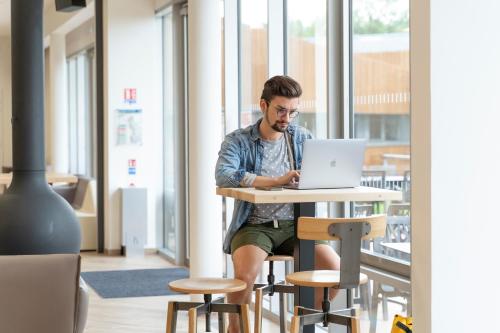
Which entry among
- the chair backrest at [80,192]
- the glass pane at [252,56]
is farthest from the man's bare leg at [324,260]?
the chair backrest at [80,192]

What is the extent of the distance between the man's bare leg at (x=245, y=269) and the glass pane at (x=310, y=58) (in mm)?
1387

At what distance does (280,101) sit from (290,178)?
45 cm

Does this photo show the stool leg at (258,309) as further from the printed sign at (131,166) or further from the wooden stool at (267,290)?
the printed sign at (131,166)

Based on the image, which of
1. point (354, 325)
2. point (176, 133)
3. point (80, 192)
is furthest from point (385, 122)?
point (80, 192)

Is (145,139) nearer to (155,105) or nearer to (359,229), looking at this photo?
(155,105)

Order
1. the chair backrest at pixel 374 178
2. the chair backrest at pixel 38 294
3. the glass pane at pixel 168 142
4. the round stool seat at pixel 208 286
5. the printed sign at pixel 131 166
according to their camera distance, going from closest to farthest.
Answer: the chair backrest at pixel 38 294 → the round stool seat at pixel 208 286 → the chair backrest at pixel 374 178 → the glass pane at pixel 168 142 → the printed sign at pixel 131 166

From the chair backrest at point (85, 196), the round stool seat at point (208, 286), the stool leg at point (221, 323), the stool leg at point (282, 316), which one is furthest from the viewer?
the chair backrest at point (85, 196)

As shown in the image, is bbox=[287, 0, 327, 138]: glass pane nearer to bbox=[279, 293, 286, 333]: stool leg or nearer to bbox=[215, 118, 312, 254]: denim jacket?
bbox=[215, 118, 312, 254]: denim jacket

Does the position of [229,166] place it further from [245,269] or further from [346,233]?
[346,233]

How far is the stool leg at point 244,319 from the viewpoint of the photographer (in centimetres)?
422

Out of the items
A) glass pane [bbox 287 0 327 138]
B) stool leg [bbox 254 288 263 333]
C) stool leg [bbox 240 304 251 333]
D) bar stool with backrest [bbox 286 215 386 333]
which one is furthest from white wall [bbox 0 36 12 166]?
bar stool with backrest [bbox 286 215 386 333]
